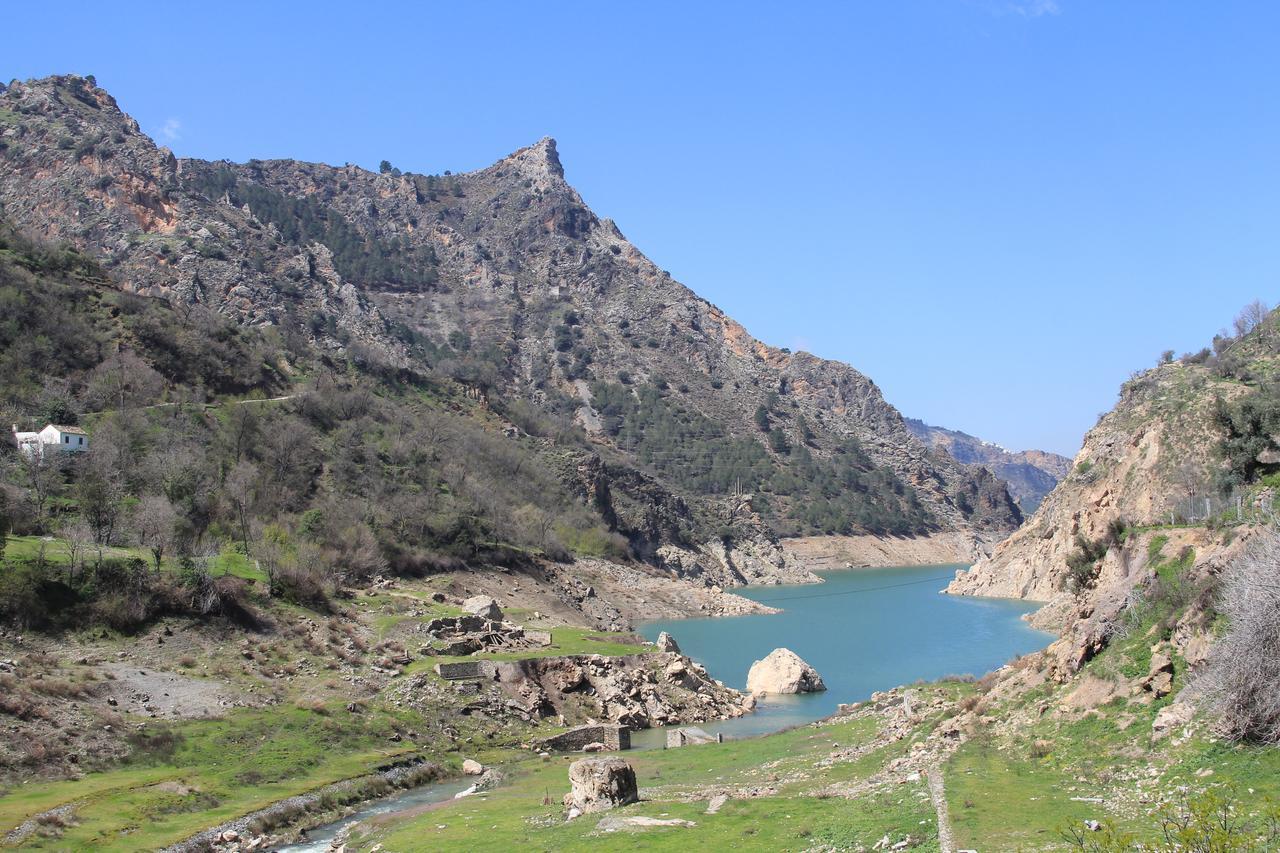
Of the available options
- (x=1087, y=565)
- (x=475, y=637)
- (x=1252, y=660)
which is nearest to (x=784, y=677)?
(x=475, y=637)

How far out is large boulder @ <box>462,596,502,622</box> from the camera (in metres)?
57.0

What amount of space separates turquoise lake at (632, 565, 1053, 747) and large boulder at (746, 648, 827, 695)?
88 cm

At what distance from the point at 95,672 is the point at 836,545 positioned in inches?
5538

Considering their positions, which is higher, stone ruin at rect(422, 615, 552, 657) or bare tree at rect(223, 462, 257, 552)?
bare tree at rect(223, 462, 257, 552)

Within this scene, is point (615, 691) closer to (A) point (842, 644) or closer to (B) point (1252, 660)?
(A) point (842, 644)

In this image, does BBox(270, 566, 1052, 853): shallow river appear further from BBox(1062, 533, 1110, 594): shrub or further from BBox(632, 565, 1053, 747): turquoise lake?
BBox(1062, 533, 1110, 594): shrub

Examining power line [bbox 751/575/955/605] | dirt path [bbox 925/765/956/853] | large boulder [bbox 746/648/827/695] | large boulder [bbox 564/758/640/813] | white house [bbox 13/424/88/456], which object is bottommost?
power line [bbox 751/575/955/605]

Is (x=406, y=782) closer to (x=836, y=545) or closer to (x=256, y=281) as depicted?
(x=256, y=281)

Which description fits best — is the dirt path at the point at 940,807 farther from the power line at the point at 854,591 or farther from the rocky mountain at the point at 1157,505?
the power line at the point at 854,591

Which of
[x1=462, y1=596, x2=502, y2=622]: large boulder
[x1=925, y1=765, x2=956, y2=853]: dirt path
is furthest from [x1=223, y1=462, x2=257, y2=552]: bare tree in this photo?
[x1=925, y1=765, x2=956, y2=853]: dirt path

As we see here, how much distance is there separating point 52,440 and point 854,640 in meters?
53.4

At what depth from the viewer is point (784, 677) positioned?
5544cm

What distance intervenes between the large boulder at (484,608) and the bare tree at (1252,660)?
4350 cm

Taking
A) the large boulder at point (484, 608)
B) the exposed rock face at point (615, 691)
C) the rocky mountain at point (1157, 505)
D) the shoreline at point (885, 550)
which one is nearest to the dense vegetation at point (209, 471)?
the large boulder at point (484, 608)
